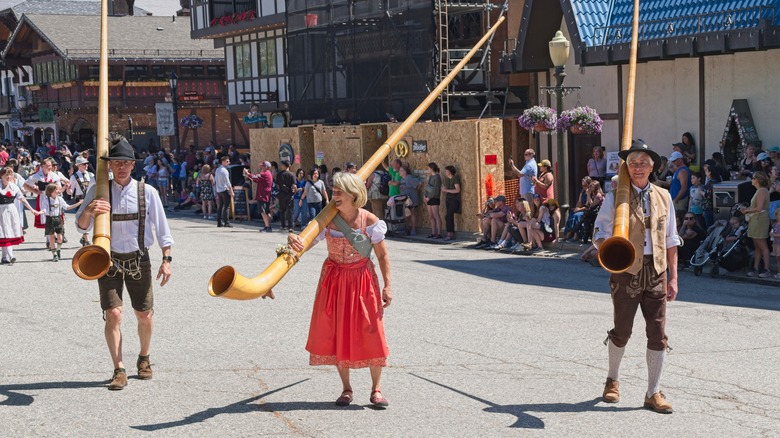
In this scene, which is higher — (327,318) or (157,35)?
(157,35)

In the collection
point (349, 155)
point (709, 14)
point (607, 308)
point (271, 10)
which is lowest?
point (607, 308)

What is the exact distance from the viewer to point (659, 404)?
7.80 meters

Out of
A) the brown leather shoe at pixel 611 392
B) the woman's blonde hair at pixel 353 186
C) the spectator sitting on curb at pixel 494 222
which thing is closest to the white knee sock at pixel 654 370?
the brown leather shoe at pixel 611 392

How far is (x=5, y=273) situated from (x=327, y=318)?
35.5ft

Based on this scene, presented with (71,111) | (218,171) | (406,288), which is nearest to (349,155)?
(218,171)

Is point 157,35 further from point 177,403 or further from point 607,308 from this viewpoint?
point 177,403

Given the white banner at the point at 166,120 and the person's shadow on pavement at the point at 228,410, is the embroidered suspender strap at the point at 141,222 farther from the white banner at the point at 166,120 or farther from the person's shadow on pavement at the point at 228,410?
the white banner at the point at 166,120

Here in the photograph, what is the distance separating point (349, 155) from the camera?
27.0m

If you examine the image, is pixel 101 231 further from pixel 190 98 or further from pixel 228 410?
pixel 190 98

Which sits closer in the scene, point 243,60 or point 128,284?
point 128,284

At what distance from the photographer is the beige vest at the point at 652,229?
311 inches

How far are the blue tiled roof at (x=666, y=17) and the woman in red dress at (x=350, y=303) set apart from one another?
12454mm

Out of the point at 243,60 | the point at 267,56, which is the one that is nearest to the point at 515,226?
the point at 267,56

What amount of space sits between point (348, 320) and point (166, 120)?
2993 centimetres
